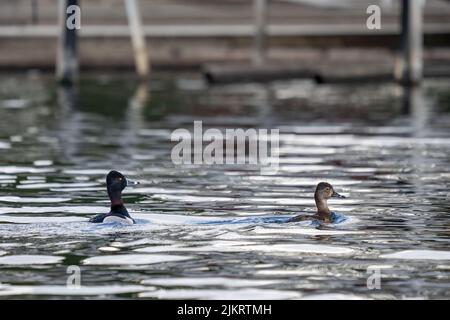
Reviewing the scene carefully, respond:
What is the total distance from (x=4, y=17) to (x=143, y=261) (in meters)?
39.9

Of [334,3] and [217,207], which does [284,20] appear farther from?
[217,207]

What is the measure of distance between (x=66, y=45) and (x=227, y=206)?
81.2 feet

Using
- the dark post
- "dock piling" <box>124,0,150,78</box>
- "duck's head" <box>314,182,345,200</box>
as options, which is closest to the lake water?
"duck's head" <box>314,182,345,200</box>

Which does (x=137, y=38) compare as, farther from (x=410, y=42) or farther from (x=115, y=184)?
(x=115, y=184)

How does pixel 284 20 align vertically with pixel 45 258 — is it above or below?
above

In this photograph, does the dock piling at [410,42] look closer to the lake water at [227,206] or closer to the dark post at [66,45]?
the lake water at [227,206]

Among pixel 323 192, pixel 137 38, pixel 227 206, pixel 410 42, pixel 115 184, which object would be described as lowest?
pixel 227 206

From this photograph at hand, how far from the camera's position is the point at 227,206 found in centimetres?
1975

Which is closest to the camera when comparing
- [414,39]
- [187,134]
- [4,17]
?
[187,134]

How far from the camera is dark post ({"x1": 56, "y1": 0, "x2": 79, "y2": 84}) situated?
42969 millimetres

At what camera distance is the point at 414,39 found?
1676 inches

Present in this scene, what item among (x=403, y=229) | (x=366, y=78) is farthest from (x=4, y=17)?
(x=403, y=229)

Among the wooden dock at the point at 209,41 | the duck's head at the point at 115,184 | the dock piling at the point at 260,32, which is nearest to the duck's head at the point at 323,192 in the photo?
the duck's head at the point at 115,184

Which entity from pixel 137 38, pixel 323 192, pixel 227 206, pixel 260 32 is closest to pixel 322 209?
pixel 323 192
